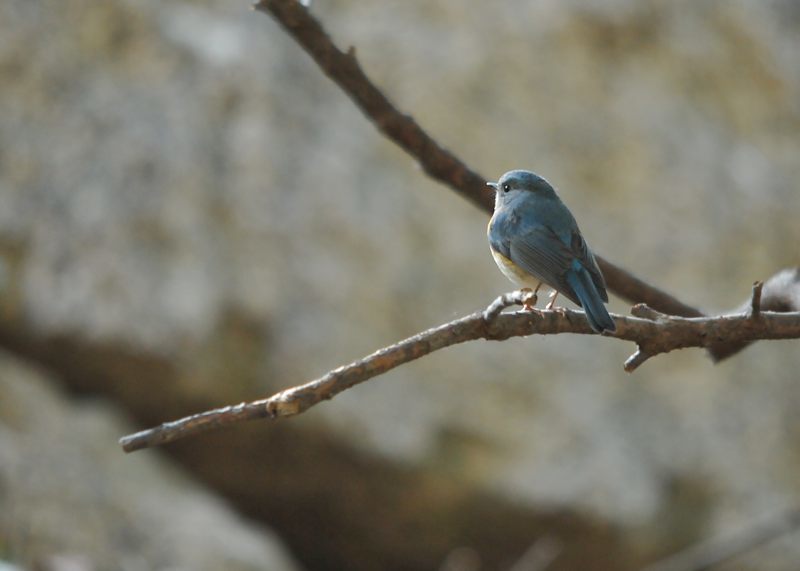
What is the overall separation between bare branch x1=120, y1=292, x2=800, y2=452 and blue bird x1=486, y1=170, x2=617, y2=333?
171mm

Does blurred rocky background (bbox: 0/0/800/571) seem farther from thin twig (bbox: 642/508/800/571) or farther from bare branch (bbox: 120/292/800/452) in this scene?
bare branch (bbox: 120/292/800/452)

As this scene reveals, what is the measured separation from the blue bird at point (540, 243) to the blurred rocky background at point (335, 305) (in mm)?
1029

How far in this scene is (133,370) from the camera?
4.05 m

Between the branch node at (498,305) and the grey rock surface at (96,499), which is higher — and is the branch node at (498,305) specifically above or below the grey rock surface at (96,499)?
below

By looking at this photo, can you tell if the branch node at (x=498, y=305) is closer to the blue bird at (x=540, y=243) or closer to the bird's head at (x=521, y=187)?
the blue bird at (x=540, y=243)

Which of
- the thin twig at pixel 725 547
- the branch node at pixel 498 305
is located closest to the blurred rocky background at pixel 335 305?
the thin twig at pixel 725 547

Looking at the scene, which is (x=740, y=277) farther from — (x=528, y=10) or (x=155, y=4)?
(x=155, y=4)

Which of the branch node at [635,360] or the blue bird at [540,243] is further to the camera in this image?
the blue bird at [540,243]

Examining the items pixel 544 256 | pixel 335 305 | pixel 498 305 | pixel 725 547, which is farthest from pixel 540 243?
pixel 335 305

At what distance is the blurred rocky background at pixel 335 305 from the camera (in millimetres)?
3957

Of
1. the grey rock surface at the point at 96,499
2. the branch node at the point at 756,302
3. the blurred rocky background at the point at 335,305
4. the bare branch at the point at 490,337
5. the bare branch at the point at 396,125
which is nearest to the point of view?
the bare branch at the point at 490,337

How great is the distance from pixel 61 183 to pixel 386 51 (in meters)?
1.63

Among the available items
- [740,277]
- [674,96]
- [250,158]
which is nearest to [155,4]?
[250,158]

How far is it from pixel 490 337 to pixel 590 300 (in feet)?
1.12
